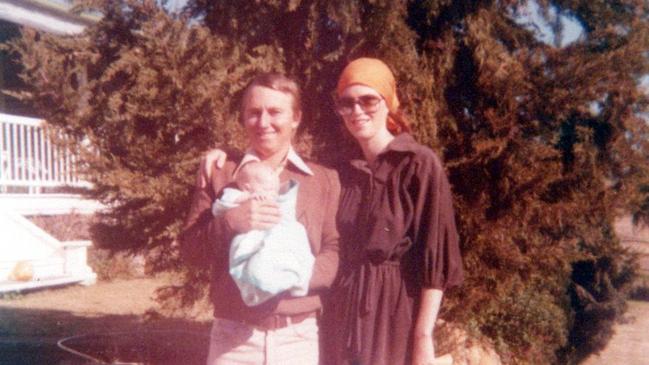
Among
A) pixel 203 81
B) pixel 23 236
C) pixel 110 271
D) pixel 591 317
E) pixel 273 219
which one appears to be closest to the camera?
pixel 273 219

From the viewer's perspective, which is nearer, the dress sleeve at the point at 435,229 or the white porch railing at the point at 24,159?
the dress sleeve at the point at 435,229

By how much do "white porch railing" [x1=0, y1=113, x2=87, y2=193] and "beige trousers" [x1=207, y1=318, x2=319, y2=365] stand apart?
8.71 metres

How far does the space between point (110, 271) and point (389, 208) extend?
9013 mm

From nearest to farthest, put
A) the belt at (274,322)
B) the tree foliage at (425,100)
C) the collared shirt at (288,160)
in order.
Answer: the belt at (274,322), the collared shirt at (288,160), the tree foliage at (425,100)

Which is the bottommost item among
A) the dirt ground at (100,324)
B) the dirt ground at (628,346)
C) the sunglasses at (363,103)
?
the dirt ground at (628,346)

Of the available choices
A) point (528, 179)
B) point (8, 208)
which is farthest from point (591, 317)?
point (8, 208)

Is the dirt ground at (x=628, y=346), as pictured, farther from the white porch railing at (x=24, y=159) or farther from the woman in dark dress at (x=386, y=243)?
the white porch railing at (x=24, y=159)

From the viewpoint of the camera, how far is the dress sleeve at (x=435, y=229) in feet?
7.67

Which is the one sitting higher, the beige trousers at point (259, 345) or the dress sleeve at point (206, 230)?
the dress sleeve at point (206, 230)

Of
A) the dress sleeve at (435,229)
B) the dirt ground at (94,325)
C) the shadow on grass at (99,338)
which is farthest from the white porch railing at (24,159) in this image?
the dress sleeve at (435,229)

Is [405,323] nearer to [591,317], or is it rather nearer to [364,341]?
[364,341]

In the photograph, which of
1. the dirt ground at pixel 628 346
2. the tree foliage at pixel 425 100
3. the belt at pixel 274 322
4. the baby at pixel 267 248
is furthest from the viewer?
the dirt ground at pixel 628 346

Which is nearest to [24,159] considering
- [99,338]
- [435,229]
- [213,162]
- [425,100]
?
[99,338]

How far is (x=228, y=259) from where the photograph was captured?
2420mm
